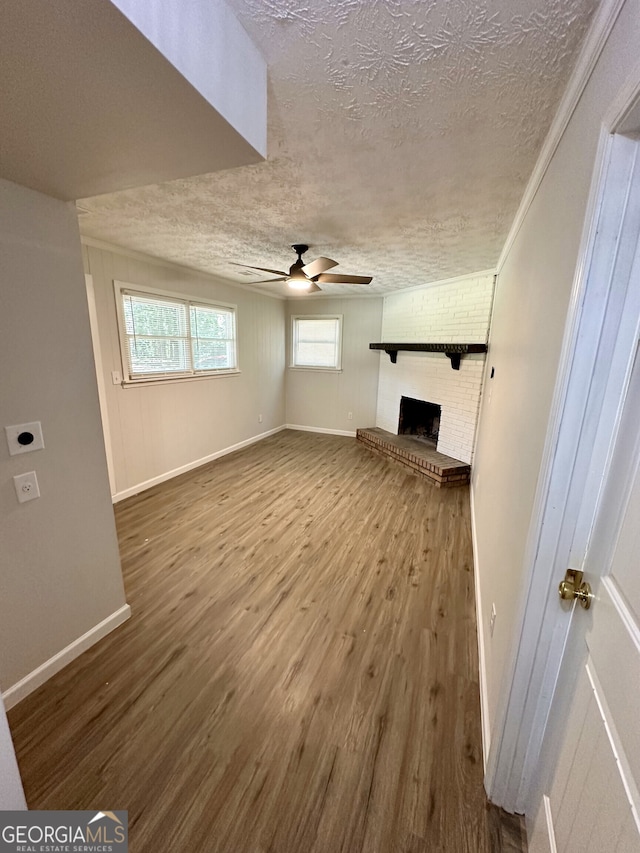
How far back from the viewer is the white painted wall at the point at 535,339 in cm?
83

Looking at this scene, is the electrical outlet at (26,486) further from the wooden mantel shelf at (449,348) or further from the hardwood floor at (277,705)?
the wooden mantel shelf at (449,348)

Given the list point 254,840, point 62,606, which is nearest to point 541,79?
point 254,840

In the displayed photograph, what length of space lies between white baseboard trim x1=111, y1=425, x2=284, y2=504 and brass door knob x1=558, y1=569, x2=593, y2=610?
9.44 feet

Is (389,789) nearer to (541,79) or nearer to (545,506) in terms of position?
(545,506)

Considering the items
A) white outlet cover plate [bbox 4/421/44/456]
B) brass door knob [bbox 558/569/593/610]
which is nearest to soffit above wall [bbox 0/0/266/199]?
white outlet cover plate [bbox 4/421/44/456]

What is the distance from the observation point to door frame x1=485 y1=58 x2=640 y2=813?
2.35 ft

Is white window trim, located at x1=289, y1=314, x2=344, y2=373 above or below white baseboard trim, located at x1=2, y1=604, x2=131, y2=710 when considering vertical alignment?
above

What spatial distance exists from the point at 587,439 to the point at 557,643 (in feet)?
1.98

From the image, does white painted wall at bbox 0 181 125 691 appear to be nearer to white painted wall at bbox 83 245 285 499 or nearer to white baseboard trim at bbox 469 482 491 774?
white painted wall at bbox 83 245 285 499

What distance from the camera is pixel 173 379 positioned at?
3.70m

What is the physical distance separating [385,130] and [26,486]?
6.92ft

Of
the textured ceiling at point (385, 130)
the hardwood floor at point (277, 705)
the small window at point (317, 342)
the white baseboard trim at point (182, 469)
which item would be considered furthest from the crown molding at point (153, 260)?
the hardwood floor at point (277, 705)

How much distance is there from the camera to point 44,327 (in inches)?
53.2

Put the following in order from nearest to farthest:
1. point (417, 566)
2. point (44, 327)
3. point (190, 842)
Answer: point (190, 842) → point (44, 327) → point (417, 566)
